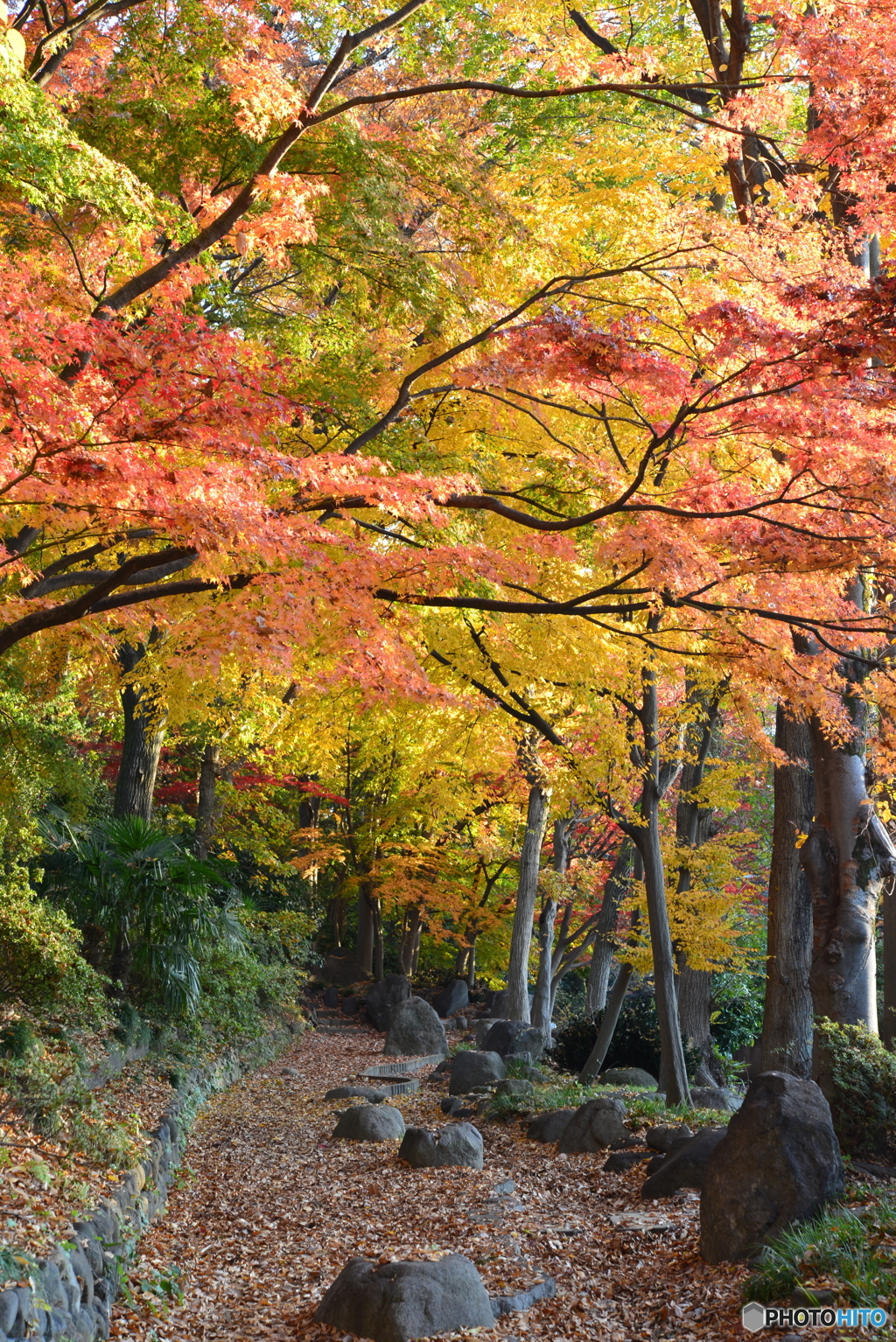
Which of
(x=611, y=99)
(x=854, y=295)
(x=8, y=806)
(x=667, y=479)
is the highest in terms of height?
(x=611, y=99)

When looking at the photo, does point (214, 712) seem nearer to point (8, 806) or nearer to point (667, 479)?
point (8, 806)

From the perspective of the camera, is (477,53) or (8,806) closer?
(8,806)

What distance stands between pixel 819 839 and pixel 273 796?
16658 mm

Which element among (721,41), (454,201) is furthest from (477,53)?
(454,201)

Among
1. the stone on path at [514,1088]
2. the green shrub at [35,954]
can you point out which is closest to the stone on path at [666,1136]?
the stone on path at [514,1088]

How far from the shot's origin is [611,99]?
1211 centimetres

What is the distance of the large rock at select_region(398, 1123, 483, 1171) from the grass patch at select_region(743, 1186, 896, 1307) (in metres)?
3.57

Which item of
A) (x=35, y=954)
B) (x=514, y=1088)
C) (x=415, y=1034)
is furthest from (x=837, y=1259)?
(x=415, y=1034)

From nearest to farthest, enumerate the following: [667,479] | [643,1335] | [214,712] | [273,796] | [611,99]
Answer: [643,1335] → [667,479] → [611,99] → [214,712] → [273,796]

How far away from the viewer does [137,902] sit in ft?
33.4

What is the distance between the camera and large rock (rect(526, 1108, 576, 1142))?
8.79 m

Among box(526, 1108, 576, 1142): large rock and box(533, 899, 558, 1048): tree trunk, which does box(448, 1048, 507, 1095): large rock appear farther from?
box(533, 899, 558, 1048): tree trunk

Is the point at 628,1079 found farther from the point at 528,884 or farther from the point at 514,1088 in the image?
the point at 528,884

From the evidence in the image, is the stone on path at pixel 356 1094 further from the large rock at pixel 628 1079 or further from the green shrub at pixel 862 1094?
the green shrub at pixel 862 1094
